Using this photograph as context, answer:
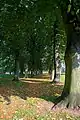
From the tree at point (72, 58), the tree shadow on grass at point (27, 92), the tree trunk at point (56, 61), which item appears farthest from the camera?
the tree trunk at point (56, 61)

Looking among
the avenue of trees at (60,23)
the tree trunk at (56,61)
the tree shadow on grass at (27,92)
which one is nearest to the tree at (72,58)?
the avenue of trees at (60,23)

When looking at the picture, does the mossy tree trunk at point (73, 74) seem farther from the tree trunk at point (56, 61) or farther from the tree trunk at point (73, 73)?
the tree trunk at point (56, 61)

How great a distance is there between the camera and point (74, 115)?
11.5 meters

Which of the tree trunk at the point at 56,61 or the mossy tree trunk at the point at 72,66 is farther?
the tree trunk at the point at 56,61

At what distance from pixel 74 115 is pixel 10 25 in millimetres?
9527

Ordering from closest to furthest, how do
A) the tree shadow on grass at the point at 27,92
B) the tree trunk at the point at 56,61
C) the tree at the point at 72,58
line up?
the tree at the point at 72,58 < the tree shadow on grass at the point at 27,92 < the tree trunk at the point at 56,61

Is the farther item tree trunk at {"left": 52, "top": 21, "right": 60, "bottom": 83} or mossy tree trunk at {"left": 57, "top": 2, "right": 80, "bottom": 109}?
tree trunk at {"left": 52, "top": 21, "right": 60, "bottom": 83}

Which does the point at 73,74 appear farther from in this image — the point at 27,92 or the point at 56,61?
the point at 56,61

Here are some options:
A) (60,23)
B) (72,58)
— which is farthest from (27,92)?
(60,23)

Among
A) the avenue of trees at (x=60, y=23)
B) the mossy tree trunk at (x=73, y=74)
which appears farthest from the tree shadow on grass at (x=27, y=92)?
the avenue of trees at (x=60, y=23)

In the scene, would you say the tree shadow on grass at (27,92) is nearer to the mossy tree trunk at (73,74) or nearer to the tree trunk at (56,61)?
the mossy tree trunk at (73,74)

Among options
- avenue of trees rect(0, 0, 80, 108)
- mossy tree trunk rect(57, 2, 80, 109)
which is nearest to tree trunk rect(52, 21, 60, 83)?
avenue of trees rect(0, 0, 80, 108)

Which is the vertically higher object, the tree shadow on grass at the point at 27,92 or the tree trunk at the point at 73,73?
→ the tree trunk at the point at 73,73

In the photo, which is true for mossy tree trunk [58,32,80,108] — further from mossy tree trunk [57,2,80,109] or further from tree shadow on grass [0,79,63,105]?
tree shadow on grass [0,79,63,105]
